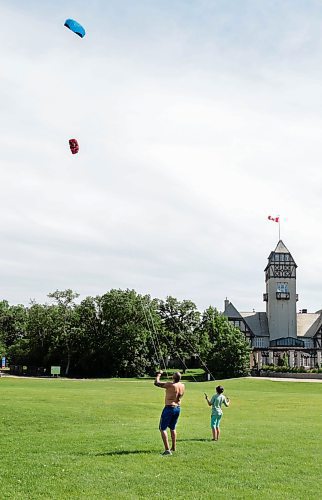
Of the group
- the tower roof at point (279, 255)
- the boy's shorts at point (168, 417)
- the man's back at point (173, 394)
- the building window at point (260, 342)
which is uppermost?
the tower roof at point (279, 255)

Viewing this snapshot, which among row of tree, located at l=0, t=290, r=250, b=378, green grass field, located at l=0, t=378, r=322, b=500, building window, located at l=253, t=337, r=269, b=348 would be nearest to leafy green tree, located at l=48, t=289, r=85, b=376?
row of tree, located at l=0, t=290, r=250, b=378

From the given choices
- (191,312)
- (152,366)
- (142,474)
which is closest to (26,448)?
(142,474)

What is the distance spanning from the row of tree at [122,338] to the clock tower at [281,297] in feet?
58.1

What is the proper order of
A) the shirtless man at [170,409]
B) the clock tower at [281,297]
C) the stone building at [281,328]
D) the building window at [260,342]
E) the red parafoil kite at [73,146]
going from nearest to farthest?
1. the shirtless man at [170,409]
2. the red parafoil kite at [73,146]
3. the stone building at [281,328]
4. the clock tower at [281,297]
5. the building window at [260,342]

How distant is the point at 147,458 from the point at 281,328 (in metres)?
105

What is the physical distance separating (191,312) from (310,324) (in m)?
28.8

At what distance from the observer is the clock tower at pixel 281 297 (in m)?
117

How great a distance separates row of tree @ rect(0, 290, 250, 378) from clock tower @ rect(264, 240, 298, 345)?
58.1ft

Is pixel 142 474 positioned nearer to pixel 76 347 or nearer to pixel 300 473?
pixel 300 473

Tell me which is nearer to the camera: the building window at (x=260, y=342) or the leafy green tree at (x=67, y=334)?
the leafy green tree at (x=67, y=334)

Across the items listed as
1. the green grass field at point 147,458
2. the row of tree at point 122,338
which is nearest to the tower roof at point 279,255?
the row of tree at point 122,338

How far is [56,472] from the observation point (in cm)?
1366

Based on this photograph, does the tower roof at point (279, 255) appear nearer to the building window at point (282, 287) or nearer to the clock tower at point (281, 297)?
the clock tower at point (281, 297)

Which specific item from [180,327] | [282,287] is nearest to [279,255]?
[282,287]
